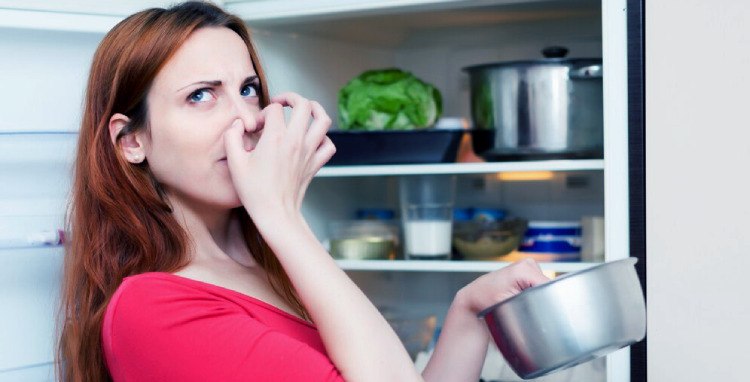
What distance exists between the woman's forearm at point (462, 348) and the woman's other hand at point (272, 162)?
30cm

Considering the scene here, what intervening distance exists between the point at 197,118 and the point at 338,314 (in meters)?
A: 0.30

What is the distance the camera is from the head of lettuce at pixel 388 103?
5.89ft

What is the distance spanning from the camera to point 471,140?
178cm

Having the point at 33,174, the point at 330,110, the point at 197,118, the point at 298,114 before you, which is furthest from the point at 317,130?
the point at 330,110

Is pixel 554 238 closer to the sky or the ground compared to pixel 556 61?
closer to the ground

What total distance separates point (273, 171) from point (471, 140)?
30.8 inches

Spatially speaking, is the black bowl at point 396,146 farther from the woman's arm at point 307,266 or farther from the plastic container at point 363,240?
the woman's arm at point 307,266

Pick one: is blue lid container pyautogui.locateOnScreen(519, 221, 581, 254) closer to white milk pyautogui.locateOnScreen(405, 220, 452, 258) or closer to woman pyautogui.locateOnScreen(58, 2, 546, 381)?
white milk pyautogui.locateOnScreen(405, 220, 452, 258)

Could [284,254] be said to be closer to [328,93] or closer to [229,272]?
[229,272]

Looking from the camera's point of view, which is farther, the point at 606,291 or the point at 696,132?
the point at 696,132

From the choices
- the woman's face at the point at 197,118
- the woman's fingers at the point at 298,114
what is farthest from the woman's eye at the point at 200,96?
the woman's fingers at the point at 298,114

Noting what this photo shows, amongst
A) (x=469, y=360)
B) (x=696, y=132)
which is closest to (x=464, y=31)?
(x=696, y=132)

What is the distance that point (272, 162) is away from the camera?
42.2 inches

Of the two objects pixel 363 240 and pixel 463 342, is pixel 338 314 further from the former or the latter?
pixel 363 240
